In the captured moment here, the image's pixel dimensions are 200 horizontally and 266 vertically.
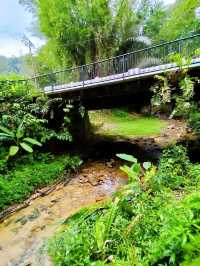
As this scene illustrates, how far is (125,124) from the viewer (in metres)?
22.0

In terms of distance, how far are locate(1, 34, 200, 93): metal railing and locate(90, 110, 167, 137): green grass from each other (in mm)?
4658

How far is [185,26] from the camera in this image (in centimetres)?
2012

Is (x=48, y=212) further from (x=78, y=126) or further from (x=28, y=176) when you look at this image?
(x=78, y=126)

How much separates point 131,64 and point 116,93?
1.74m

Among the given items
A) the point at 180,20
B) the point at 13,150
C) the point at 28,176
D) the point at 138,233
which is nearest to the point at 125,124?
the point at 180,20

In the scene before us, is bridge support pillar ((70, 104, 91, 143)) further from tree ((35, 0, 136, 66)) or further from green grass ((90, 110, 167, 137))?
tree ((35, 0, 136, 66))

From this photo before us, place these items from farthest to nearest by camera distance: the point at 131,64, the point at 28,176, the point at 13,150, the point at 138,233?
the point at 131,64 → the point at 13,150 → the point at 28,176 → the point at 138,233

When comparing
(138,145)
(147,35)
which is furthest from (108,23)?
(138,145)

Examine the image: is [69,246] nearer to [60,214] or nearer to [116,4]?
[60,214]

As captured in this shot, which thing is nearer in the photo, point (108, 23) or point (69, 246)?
point (69, 246)

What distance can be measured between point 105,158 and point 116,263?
901 centimetres

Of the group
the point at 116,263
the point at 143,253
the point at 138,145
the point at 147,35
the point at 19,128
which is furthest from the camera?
the point at 147,35

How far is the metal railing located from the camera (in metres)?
9.58

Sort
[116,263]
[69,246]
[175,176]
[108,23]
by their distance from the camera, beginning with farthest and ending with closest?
1. [108,23]
2. [175,176]
3. [69,246]
4. [116,263]
